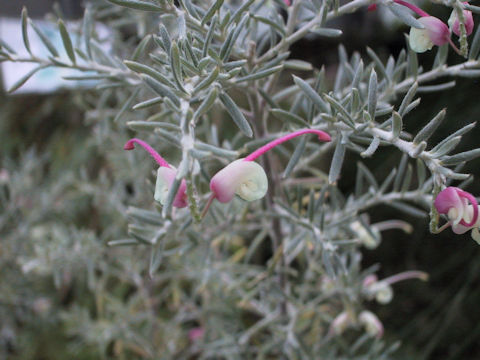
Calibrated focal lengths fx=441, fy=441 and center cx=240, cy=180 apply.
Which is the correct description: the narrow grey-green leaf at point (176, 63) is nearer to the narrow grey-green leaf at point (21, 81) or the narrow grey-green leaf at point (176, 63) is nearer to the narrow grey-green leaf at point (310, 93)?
the narrow grey-green leaf at point (310, 93)

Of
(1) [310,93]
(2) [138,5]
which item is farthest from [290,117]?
(2) [138,5]

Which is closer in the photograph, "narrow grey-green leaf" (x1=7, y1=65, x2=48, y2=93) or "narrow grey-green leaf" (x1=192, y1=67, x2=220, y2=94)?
"narrow grey-green leaf" (x1=192, y1=67, x2=220, y2=94)

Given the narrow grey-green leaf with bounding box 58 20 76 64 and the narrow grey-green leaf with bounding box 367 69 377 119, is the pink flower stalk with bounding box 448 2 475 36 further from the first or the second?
the narrow grey-green leaf with bounding box 58 20 76 64

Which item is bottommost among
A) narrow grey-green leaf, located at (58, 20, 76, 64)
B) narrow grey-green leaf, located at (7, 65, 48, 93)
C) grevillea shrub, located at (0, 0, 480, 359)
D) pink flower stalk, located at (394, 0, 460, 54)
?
grevillea shrub, located at (0, 0, 480, 359)

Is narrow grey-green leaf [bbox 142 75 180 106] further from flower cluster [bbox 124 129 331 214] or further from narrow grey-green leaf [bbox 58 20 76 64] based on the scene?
narrow grey-green leaf [bbox 58 20 76 64]

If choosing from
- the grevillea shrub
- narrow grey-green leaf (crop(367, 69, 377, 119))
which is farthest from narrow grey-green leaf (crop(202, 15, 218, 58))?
narrow grey-green leaf (crop(367, 69, 377, 119))

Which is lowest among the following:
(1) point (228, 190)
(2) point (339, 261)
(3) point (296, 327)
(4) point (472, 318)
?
(4) point (472, 318)

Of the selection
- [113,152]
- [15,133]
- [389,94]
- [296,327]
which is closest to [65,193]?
[113,152]

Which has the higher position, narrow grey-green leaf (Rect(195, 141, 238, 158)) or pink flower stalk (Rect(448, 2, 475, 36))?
pink flower stalk (Rect(448, 2, 475, 36))

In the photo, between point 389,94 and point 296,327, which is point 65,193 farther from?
point 389,94

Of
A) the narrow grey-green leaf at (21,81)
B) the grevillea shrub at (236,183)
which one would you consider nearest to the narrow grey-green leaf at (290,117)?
the grevillea shrub at (236,183)
